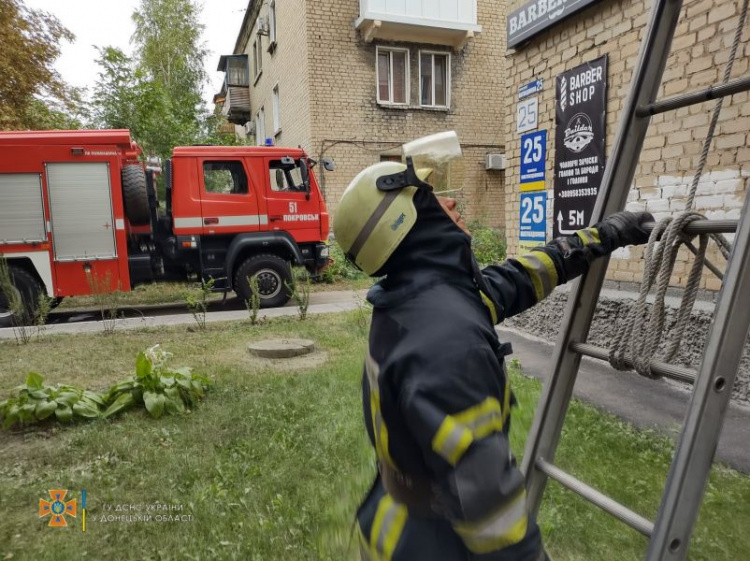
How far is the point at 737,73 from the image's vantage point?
12.5 ft

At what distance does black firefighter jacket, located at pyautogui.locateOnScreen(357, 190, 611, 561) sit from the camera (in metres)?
1.11

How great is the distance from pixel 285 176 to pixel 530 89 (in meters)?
4.88

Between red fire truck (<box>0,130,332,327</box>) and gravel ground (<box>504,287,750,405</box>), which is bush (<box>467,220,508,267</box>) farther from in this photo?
gravel ground (<box>504,287,750,405</box>)

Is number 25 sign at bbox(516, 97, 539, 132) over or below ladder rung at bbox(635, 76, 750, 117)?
over

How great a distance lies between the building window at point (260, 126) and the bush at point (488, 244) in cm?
975

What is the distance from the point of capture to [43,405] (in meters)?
4.20

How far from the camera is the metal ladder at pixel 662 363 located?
1.26 m

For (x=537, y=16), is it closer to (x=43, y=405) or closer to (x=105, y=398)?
(x=105, y=398)

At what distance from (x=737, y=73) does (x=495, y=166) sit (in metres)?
10.9

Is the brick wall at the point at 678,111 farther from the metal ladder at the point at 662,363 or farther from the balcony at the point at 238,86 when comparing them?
the balcony at the point at 238,86

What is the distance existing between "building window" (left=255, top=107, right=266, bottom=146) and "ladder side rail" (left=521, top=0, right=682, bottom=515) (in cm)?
1897

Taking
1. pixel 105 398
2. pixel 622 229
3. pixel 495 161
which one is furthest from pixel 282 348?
pixel 495 161

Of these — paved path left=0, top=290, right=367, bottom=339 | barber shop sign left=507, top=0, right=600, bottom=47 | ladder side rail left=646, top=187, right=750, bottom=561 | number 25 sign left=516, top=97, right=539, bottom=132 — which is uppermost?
barber shop sign left=507, top=0, right=600, bottom=47

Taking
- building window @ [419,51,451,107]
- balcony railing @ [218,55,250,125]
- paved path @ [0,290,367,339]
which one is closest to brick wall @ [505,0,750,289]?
Answer: paved path @ [0,290,367,339]
